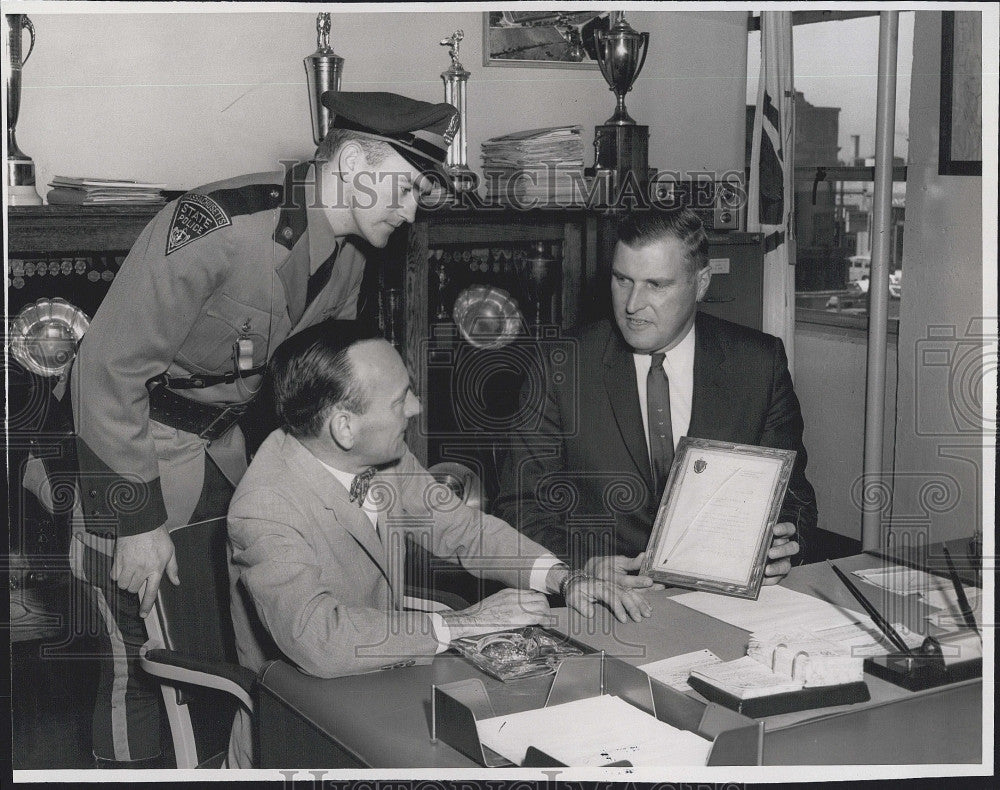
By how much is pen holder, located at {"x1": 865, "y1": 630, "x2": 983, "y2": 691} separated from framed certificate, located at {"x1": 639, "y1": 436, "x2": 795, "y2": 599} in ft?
1.14

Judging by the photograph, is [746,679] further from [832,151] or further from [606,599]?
[832,151]

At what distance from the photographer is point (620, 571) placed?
216 cm

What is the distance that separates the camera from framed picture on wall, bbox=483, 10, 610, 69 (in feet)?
11.6

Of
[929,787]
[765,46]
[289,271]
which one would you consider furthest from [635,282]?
[765,46]

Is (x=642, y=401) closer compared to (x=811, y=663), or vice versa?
(x=811, y=663)

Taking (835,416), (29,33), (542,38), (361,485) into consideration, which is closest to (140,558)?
(361,485)

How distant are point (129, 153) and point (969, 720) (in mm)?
2581

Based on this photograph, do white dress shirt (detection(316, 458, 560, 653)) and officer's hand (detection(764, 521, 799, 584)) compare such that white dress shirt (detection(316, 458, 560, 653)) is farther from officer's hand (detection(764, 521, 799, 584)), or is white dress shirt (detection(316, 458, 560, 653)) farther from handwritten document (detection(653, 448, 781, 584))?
officer's hand (detection(764, 521, 799, 584))

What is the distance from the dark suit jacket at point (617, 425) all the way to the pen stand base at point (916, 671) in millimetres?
850

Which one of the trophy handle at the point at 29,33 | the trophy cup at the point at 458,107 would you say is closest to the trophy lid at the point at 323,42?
the trophy cup at the point at 458,107

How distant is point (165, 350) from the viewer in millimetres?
2258

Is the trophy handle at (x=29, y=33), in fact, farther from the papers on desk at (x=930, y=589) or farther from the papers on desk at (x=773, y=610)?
the papers on desk at (x=930, y=589)

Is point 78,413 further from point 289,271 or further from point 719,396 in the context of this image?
point 719,396

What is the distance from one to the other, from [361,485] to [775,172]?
8.35ft
